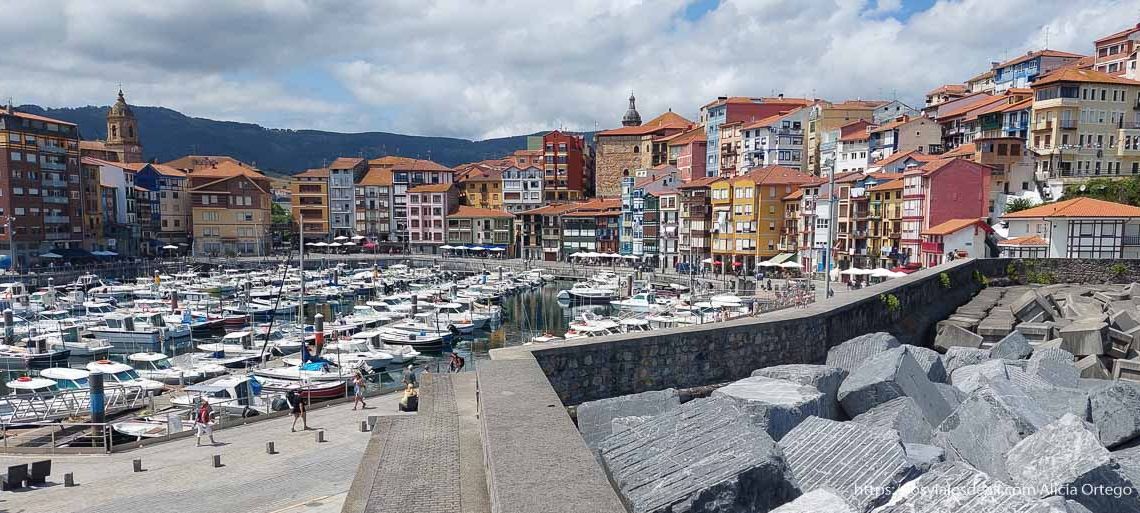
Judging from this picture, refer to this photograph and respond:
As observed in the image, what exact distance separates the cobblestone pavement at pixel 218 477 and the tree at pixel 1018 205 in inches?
2040

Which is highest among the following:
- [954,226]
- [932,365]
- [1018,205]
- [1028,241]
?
[1018,205]

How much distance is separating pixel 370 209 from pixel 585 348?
111 m

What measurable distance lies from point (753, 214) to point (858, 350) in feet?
211

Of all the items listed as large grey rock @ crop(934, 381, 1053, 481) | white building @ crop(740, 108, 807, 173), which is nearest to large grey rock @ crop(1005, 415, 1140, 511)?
large grey rock @ crop(934, 381, 1053, 481)

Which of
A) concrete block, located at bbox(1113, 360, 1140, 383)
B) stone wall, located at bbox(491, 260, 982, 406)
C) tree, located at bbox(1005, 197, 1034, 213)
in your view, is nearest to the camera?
stone wall, located at bbox(491, 260, 982, 406)

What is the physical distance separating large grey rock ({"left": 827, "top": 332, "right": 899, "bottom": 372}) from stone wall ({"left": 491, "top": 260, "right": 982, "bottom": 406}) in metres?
0.56

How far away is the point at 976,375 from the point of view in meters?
11.4

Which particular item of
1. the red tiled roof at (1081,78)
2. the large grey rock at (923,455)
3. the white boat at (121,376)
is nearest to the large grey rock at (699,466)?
the large grey rock at (923,455)

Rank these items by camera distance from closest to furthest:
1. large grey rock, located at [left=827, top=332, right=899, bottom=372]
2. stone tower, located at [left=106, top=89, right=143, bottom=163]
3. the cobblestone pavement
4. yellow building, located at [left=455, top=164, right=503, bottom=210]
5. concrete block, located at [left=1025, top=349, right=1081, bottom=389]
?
large grey rock, located at [left=827, top=332, right=899, bottom=372] < concrete block, located at [left=1025, top=349, right=1081, bottom=389] < the cobblestone pavement < yellow building, located at [left=455, top=164, right=503, bottom=210] < stone tower, located at [left=106, top=89, right=143, bottom=163]

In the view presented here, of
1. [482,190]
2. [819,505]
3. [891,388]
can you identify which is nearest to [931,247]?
[891,388]

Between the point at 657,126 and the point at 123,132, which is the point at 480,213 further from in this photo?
the point at 123,132

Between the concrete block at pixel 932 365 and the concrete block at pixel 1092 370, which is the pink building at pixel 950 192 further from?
the concrete block at pixel 932 365

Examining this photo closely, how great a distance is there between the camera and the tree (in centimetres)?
5394

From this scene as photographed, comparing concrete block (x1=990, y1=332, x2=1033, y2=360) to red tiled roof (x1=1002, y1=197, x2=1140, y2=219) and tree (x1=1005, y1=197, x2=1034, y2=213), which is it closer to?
red tiled roof (x1=1002, y1=197, x2=1140, y2=219)
